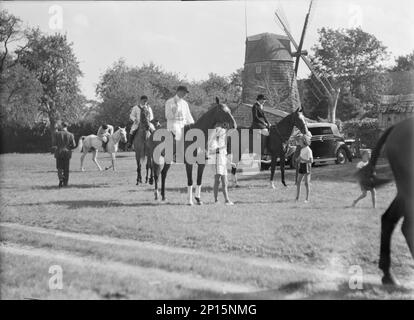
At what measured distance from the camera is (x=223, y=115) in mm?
9688

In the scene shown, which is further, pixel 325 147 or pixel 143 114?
pixel 325 147

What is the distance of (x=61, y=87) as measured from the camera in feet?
43.1

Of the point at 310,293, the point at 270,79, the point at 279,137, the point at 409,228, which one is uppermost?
the point at 270,79

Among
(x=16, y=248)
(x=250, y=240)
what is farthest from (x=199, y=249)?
(x=16, y=248)

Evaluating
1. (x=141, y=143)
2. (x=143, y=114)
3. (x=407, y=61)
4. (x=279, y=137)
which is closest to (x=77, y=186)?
(x=141, y=143)

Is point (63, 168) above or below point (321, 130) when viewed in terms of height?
below

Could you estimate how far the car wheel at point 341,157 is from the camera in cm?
1451

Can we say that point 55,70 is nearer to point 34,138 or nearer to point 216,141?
point 216,141

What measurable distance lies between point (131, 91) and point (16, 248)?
772 centimetres

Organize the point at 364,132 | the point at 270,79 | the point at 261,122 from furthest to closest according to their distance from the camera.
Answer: the point at 270,79 → the point at 364,132 → the point at 261,122

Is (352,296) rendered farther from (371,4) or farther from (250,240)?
(371,4)

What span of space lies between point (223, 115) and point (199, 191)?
183 cm

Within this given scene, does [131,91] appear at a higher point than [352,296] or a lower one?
higher
